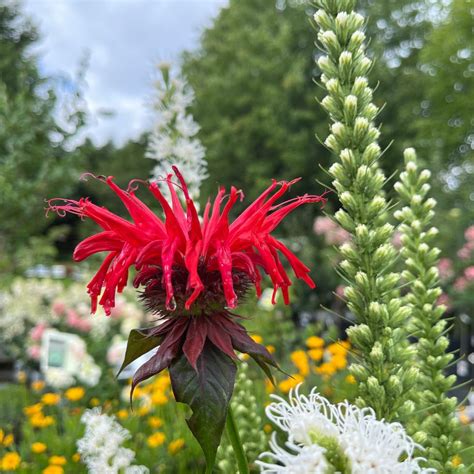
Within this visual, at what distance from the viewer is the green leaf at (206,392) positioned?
95 cm

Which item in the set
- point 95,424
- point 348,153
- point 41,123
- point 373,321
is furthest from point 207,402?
point 41,123

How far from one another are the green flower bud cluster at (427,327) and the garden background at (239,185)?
0.25 feet

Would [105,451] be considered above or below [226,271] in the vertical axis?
below

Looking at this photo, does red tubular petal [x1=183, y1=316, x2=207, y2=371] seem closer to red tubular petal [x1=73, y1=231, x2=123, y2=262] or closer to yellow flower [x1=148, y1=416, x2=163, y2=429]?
red tubular petal [x1=73, y1=231, x2=123, y2=262]

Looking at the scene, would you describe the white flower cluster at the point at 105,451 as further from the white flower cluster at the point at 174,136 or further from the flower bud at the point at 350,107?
the flower bud at the point at 350,107

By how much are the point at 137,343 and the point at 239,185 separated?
54.0ft

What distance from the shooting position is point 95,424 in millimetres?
2188

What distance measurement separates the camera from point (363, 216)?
101 centimetres

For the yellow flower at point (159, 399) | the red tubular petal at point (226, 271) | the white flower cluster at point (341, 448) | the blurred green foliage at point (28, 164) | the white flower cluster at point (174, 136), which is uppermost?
the blurred green foliage at point (28, 164)

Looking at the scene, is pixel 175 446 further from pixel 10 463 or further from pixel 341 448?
pixel 341 448

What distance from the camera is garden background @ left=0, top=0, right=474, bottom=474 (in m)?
3.10

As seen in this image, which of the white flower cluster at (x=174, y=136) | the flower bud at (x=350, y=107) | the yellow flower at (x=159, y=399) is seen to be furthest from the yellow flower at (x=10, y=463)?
the flower bud at (x=350, y=107)

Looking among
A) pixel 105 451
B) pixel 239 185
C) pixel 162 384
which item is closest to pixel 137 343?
pixel 105 451

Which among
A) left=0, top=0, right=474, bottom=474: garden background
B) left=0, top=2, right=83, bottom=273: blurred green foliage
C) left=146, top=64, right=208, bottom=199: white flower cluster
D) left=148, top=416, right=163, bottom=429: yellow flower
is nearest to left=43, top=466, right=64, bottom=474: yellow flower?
left=0, top=0, right=474, bottom=474: garden background
